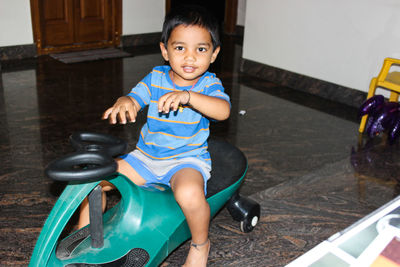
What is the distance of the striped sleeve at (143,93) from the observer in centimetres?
110

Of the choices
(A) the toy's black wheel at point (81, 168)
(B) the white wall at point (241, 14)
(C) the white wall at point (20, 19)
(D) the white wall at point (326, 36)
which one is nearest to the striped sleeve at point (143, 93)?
(A) the toy's black wheel at point (81, 168)

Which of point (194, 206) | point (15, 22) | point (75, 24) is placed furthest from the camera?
point (75, 24)

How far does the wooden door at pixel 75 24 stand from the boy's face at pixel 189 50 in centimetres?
278

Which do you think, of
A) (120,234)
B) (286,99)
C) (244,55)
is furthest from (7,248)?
(244,55)

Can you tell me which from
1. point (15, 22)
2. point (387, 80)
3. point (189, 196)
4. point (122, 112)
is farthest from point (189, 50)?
point (15, 22)

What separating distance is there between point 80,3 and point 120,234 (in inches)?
127

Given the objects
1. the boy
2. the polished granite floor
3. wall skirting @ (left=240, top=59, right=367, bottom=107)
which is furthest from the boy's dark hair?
wall skirting @ (left=240, top=59, right=367, bottom=107)

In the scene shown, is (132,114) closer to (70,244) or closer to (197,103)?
(197,103)

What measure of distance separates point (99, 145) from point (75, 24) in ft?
10.7

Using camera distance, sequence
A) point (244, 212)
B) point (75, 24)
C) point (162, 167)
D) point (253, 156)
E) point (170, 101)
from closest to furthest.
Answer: point (170, 101) → point (162, 167) → point (244, 212) → point (253, 156) → point (75, 24)

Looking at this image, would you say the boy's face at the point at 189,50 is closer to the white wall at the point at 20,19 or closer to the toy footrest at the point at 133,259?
the toy footrest at the point at 133,259

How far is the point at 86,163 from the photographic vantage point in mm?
762

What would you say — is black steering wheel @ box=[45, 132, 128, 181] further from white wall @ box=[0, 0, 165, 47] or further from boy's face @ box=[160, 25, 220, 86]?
white wall @ box=[0, 0, 165, 47]

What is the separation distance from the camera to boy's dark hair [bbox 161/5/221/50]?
1.03m
